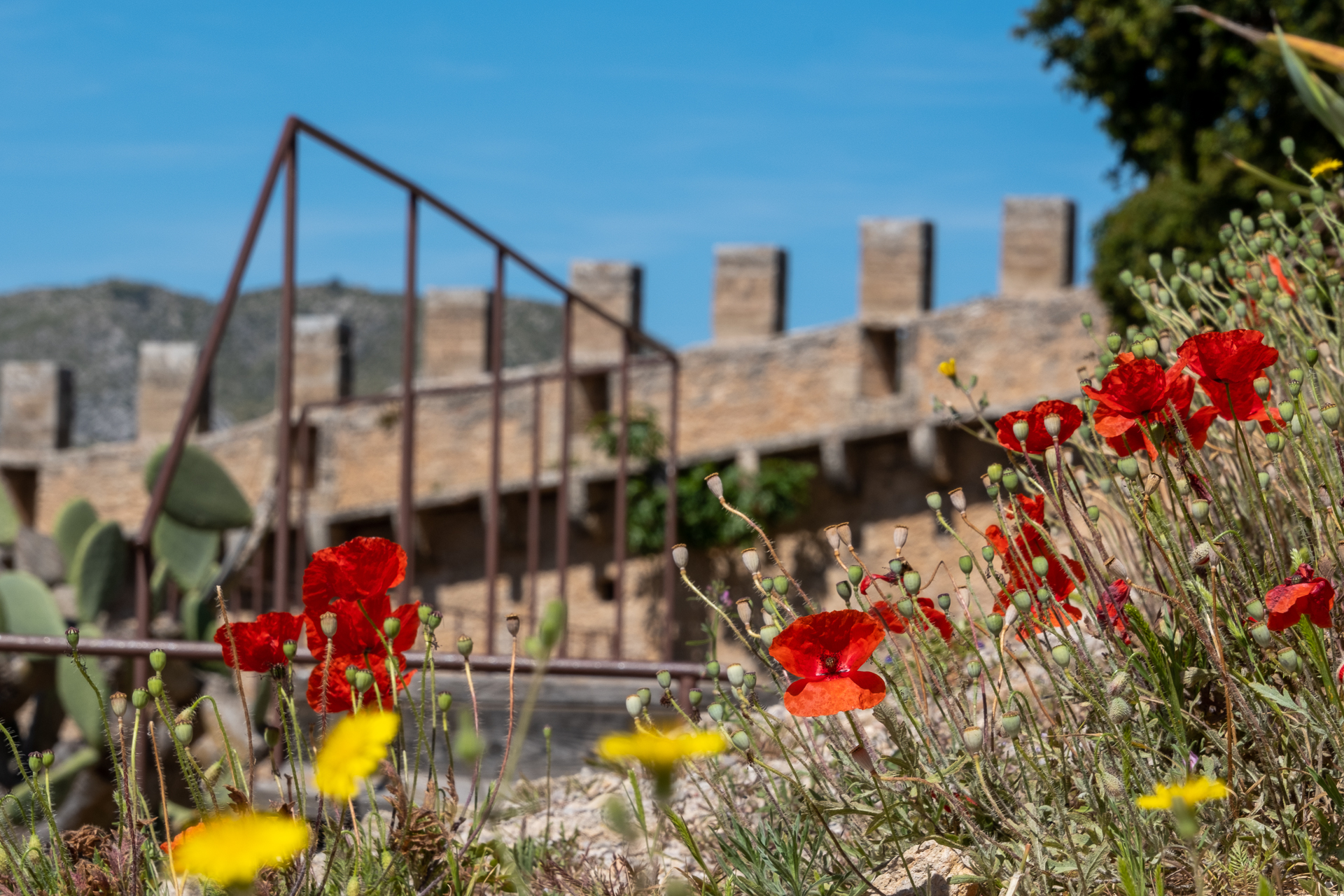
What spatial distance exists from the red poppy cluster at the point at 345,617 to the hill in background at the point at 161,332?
40.4 metres

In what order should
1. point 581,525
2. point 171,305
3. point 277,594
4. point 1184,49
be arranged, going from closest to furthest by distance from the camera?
point 277,594 < point 1184,49 < point 581,525 < point 171,305

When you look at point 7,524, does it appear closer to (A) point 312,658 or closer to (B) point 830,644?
(A) point 312,658

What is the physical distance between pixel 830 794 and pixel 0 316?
5910cm

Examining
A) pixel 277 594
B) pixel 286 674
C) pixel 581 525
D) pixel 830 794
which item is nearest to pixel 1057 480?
pixel 830 794

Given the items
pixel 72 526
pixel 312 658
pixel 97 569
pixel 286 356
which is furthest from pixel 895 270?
pixel 312 658

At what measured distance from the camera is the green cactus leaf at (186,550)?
6965 millimetres

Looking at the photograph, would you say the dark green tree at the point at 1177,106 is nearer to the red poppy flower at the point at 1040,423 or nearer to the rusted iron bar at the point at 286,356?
the rusted iron bar at the point at 286,356

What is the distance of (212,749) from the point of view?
30.2ft

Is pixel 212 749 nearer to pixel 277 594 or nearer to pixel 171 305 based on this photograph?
pixel 277 594

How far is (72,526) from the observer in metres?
7.25

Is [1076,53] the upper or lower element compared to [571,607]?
upper

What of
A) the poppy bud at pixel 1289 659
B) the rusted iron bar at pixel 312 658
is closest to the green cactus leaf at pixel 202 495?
the rusted iron bar at pixel 312 658

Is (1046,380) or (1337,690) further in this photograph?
(1046,380)

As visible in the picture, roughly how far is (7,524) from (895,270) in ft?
25.1
